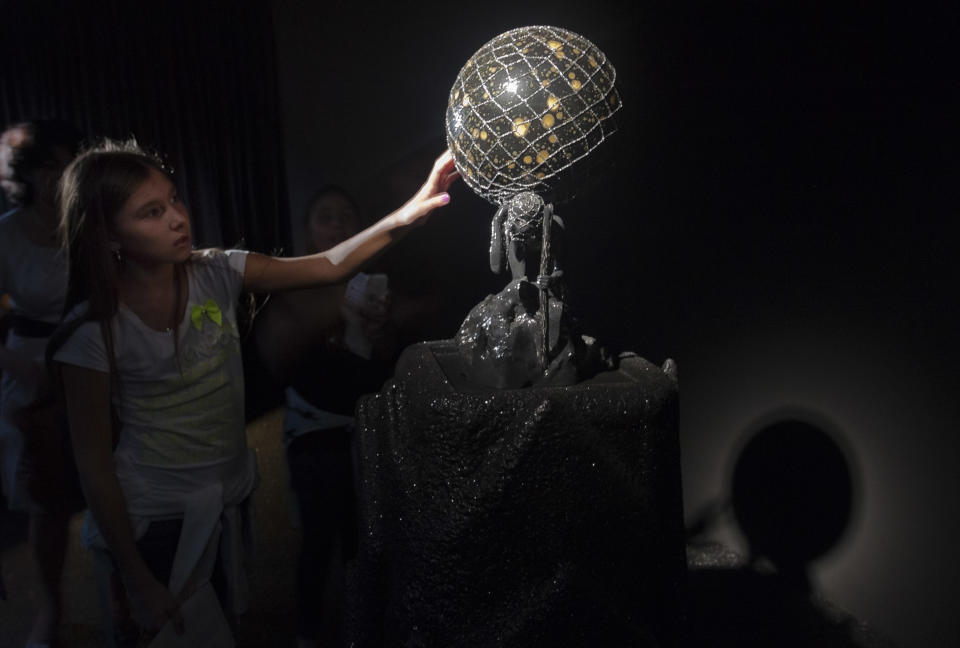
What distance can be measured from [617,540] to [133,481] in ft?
3.11

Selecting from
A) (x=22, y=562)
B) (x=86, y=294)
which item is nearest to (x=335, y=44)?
(x=86, y=294)

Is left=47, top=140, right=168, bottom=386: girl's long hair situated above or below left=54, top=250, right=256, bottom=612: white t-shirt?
above

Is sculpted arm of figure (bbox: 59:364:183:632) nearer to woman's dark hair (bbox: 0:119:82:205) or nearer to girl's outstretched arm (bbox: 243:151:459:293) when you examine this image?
girl's outstretched arm (bbox: 243:151:459:293)

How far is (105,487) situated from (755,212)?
1777 millimetres

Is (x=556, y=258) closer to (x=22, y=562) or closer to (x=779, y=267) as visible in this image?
(x=779, y=267)

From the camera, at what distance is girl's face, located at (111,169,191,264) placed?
1.35 m

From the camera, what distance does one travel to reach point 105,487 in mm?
1363

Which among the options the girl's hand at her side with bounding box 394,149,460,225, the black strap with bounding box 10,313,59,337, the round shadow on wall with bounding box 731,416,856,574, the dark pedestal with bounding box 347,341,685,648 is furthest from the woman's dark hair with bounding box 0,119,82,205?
the round shadow on wall with bounding box 731,416,856,574

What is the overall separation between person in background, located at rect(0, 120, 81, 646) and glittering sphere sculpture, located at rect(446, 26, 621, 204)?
1052mm

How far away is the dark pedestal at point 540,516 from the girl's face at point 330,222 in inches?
26.0

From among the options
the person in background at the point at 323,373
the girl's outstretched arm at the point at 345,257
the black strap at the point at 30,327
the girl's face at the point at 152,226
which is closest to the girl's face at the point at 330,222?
the person in background at the point at 323,373

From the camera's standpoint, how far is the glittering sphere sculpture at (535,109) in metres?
1.29

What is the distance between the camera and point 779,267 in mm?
2061

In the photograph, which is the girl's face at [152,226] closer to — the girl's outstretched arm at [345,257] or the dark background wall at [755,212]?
the girl's outstretched arm at [345,257]
